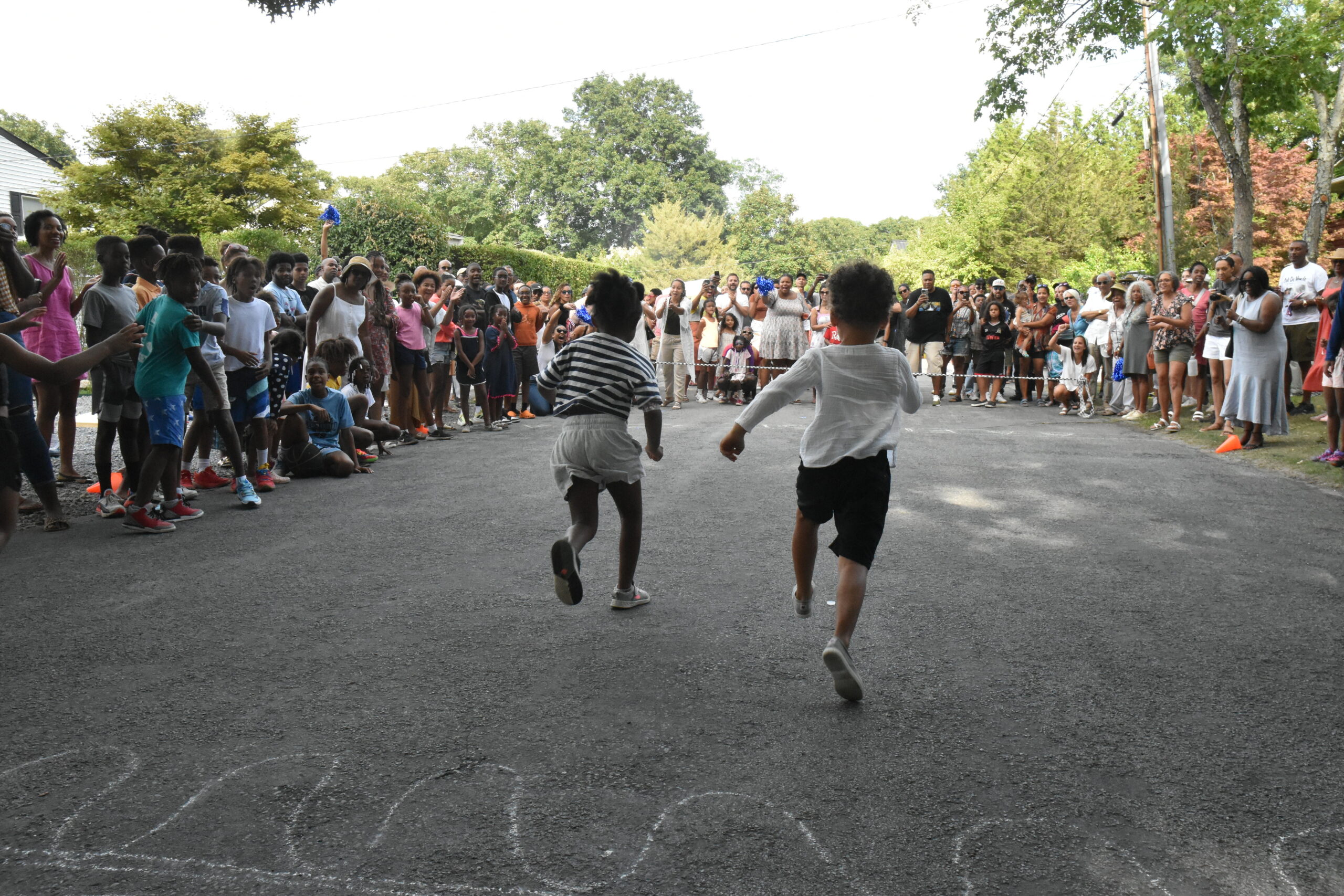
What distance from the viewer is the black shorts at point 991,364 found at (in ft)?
58.9

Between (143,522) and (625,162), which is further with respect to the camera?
(625,162)

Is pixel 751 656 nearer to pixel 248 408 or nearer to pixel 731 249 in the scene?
pixel 248 408

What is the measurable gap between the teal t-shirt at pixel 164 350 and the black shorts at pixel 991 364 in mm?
13921

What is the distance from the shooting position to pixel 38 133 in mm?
80688

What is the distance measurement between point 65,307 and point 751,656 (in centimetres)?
749

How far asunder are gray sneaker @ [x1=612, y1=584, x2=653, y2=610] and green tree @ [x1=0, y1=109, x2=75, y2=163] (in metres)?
87.0

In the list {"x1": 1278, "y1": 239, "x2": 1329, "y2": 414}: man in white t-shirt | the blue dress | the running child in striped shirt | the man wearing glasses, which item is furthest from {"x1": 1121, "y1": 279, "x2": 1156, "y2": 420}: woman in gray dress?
the running child in striped shirt

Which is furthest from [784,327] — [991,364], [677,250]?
[677,250]

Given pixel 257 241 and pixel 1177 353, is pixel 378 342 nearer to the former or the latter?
pixel 1177 353

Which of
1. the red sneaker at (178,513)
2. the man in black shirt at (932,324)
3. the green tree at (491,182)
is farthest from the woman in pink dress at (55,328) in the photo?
the green tree at (491,182)

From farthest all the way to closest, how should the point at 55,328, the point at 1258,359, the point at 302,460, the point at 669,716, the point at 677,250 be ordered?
the point at 677,250 → the point at 1258,359 → the point at 302,460 → the point at 55,328 → the point at 669,716

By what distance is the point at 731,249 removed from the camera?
75125 millimetres

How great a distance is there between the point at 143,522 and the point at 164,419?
72 centimetres

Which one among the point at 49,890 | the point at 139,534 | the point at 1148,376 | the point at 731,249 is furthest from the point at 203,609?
the point at 731,249
